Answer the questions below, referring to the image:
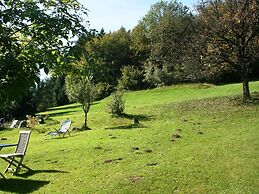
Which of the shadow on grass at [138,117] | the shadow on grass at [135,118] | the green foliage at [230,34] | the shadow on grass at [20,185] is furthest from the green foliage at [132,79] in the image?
the shadow on grass at [20,185]

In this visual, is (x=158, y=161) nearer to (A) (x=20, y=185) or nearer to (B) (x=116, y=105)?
(A) (x=20, y=185)

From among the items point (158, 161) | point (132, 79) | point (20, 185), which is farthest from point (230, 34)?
point (132, 79)

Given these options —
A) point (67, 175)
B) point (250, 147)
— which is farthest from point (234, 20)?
point (67, 175)

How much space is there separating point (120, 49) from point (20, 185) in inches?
2158

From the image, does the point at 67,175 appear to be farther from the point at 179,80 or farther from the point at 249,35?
the point at 179,80

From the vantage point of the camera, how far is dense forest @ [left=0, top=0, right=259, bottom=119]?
153 inches

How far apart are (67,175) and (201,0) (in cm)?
1817

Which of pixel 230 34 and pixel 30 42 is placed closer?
pixel 30 42

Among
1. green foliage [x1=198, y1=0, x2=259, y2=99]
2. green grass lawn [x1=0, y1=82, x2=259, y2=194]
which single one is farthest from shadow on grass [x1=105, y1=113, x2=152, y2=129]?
green foliage [x1=198, y1=0, x2=259, y2=99]

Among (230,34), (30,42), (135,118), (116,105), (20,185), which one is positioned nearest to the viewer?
(30,42)

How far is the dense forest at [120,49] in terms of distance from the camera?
3.88 meters

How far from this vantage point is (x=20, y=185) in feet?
31.8

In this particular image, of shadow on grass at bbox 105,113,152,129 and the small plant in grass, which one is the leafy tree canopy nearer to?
shadow on grass at bbox 105,113,152,129

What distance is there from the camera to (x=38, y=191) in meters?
8.83
